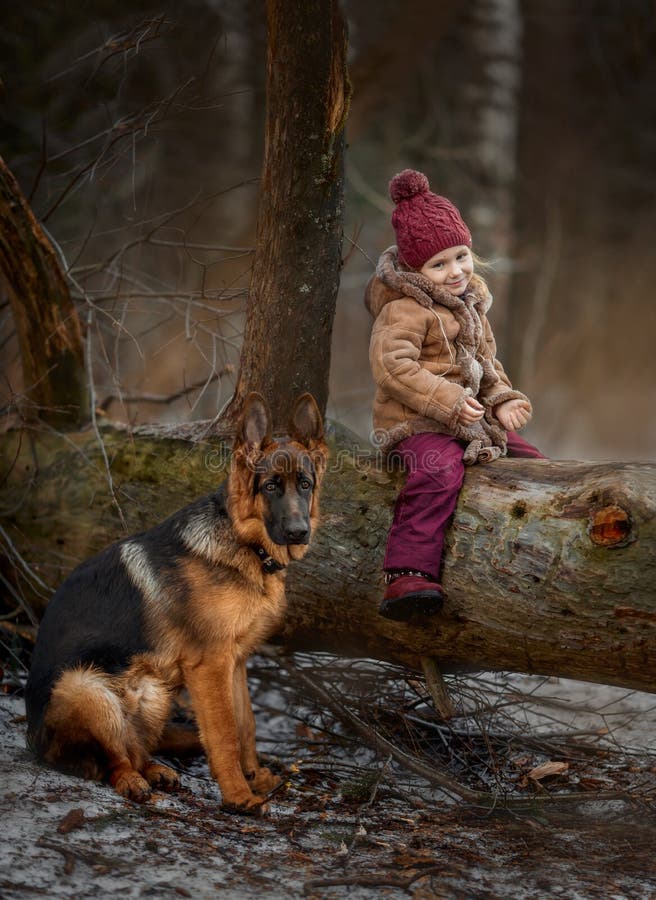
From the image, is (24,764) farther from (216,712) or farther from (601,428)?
(601,428)

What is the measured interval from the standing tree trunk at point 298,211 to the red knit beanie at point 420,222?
0.46 metres

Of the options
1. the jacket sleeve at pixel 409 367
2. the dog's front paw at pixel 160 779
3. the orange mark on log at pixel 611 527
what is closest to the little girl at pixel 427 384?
the jacket sleeve at pixel 409 367

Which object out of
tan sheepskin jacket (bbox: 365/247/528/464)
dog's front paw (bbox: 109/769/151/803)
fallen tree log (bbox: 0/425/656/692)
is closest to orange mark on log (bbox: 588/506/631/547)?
fallen tree log (bbox: 0/425/656/692)

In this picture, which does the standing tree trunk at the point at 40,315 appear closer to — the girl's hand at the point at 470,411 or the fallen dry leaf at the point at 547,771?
the girl's hand at the point at 470,411

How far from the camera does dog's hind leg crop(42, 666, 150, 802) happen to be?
3.78m

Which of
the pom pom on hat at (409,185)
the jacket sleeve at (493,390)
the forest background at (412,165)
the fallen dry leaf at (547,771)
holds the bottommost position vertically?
the fallen dry leaf at (547,771)

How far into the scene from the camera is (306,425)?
3.95 meters

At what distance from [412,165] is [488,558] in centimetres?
1010

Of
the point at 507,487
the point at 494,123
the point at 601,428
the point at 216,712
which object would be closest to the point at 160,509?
the point at 216,712

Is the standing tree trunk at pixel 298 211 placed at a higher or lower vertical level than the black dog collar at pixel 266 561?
higher

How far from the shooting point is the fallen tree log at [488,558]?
3664mm

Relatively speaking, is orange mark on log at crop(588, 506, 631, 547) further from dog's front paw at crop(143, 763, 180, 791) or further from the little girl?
dog's front paw at crop(143, 763, 180, 791)

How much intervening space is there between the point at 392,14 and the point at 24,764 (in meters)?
9.38

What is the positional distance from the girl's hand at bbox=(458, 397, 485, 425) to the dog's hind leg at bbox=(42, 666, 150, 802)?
1.92 metres
